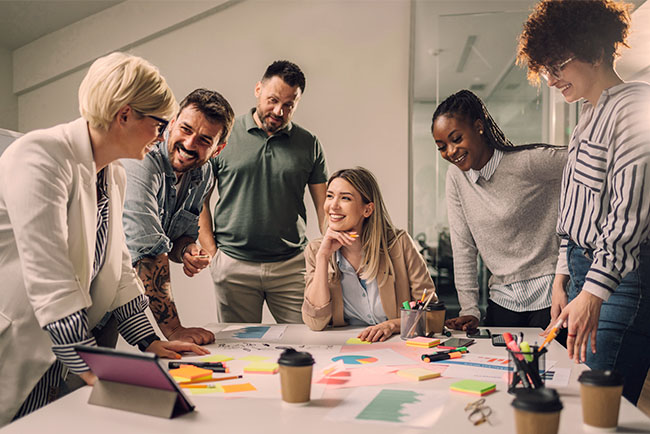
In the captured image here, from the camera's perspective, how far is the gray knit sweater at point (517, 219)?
2029 mm

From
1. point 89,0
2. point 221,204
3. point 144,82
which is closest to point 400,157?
point 221,204

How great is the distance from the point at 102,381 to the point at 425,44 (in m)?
3.15

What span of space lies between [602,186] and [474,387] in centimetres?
68

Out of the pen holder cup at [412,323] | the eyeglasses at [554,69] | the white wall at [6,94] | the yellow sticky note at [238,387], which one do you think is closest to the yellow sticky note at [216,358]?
the yellow sticky note at [238,387]

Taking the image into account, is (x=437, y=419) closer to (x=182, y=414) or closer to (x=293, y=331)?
(x=182, y=414)

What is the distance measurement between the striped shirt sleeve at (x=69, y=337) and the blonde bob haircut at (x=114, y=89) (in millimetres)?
470

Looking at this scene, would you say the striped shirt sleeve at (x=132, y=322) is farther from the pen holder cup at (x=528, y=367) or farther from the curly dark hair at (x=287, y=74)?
the curly dark hair at (x=287, y=74)

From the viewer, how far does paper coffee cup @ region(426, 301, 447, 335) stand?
5.87 feet

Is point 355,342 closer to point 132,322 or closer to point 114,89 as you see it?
point 132,322

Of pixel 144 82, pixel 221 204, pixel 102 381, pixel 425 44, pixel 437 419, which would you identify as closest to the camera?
pixel 437 419

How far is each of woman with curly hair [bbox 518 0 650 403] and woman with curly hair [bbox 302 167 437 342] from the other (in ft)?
2.04

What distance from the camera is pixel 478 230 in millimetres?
2152

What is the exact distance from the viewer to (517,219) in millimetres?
2062

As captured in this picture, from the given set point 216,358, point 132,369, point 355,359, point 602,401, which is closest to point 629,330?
point 602,401
